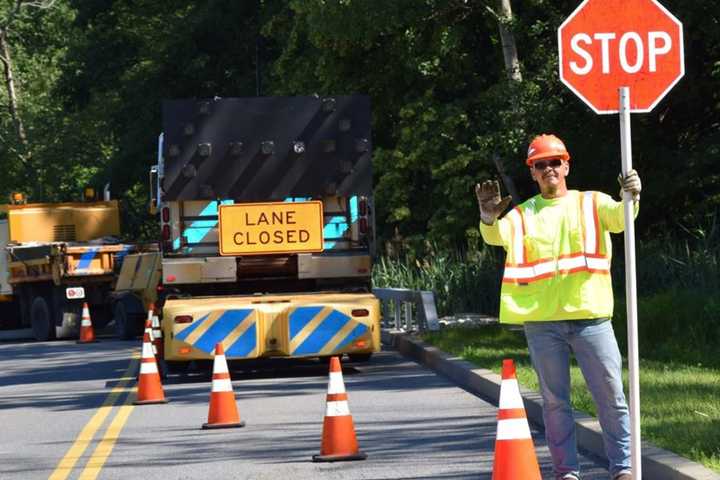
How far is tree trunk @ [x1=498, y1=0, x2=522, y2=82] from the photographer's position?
32.5 metres

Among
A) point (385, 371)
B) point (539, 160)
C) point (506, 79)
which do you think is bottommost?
point (385, 371)

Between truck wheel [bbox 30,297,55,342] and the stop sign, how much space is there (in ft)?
36.1

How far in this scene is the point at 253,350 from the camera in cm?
1898

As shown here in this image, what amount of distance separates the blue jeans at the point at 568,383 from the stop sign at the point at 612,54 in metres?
17.4

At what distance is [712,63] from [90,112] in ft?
92.7

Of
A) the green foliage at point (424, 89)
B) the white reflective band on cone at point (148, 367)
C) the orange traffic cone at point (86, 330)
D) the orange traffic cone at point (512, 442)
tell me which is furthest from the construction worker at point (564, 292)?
the orange traffic cone at point (86, 330)

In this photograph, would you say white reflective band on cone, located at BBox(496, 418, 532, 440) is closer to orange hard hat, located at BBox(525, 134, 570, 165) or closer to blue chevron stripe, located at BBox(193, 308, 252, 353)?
orange hard hat, located at BBox(525, 134, 570, 165)

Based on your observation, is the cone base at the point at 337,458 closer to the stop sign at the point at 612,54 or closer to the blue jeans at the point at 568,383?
the blue jeans at the point at 568,383

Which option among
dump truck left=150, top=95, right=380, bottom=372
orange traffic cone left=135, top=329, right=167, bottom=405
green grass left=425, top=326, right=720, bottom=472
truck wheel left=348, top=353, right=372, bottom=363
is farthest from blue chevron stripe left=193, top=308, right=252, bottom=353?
green grass left=425, top=326, right=720, bottom=472

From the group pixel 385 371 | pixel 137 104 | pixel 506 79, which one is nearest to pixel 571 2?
pixel 506 79

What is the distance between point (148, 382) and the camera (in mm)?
16578

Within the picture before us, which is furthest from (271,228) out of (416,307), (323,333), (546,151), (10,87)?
(10,87)

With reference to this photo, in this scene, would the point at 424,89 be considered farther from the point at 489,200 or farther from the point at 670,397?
the point at 489,200

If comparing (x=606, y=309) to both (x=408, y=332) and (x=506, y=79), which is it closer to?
(x=408, y=332)
